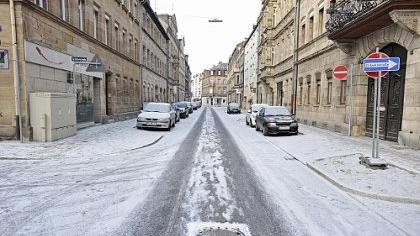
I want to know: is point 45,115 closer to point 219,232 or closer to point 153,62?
point 219,232

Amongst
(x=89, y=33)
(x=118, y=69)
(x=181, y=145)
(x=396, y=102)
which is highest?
(x=89, y=33)

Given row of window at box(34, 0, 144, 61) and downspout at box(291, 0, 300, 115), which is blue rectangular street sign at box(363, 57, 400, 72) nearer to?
row of window at box(34, 0, 144, 61)

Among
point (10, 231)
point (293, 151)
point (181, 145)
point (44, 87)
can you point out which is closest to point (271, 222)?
point (10, 231)

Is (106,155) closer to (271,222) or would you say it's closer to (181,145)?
(181,145)

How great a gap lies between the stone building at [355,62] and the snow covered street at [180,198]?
3018 millimetres

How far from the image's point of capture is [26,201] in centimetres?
512

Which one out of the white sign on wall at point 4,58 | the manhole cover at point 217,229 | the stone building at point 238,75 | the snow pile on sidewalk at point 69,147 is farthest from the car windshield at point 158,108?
Answer: the stone building at point 238,75

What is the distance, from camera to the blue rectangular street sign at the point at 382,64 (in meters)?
7.30

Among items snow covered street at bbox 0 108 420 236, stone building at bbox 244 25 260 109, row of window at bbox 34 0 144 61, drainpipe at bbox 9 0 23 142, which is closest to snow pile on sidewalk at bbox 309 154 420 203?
snow covered street at bbox 0 108 420 236

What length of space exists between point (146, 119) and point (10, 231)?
12.9 meters

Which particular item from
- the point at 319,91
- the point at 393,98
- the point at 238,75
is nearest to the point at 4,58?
the point at 393,98

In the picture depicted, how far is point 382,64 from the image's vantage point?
7.45m

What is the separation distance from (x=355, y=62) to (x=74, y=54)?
1366cm

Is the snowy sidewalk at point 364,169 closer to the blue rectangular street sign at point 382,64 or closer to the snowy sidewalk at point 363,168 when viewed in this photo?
the snowy sidewalk at point 363,168
